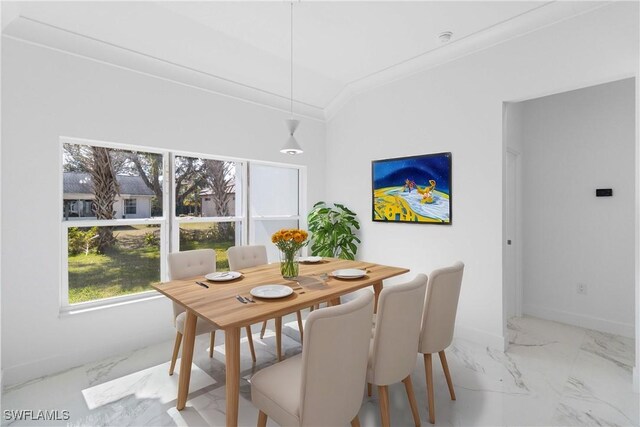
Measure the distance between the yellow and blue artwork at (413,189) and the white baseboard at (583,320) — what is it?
173 cm

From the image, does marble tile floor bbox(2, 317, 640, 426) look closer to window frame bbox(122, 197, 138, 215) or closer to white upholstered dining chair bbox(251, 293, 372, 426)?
white upholstered dining chair bbox(251, 293, 372, 426)

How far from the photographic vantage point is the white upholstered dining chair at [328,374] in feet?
4.27

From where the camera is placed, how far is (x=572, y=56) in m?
2.62

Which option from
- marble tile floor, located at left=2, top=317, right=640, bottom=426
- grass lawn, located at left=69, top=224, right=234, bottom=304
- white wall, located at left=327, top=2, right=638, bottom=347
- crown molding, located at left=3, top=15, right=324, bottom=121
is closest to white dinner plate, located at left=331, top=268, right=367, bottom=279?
marble tile floor, located at left=2, top=317, right=640, bottom=426

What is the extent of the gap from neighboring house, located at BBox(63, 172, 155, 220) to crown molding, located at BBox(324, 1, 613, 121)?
2.81m

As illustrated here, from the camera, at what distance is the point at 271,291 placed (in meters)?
2.01

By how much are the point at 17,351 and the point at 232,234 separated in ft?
6.91

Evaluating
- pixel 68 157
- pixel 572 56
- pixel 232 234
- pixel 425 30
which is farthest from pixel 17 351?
pixel 572 56

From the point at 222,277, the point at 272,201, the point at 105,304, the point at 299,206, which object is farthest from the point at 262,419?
the point at 299,206

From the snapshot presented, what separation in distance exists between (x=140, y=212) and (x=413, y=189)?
2.95m

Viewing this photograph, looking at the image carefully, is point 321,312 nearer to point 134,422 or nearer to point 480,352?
point 134,422

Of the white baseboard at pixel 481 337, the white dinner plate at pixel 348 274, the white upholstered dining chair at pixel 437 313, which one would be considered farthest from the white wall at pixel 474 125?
the white dinner plate at pixel 348 274

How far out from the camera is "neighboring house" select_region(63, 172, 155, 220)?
2787mm

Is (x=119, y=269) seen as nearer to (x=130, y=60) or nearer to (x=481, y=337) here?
(x=130, y=60)
